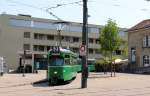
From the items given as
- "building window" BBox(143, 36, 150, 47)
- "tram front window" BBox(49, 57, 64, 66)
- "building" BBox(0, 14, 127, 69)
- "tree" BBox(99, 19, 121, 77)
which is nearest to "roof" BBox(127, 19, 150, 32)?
"building window" BBox(143, 36, 150, 47)

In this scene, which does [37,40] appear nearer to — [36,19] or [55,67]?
[36,19]

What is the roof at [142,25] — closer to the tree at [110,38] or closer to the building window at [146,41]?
the building window at [146,41]

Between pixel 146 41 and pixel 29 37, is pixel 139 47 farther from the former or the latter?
pixel 29 37

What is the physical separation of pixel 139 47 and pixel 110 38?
1627cm

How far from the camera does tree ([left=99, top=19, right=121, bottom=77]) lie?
50.3 metres

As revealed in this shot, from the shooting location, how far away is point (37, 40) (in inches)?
3898

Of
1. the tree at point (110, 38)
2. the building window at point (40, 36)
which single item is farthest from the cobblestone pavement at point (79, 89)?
the building window at point (40, 36)

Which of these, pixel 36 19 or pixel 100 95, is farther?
pixel 36 19

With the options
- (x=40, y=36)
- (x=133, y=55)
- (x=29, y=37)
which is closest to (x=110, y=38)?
(x=133, y=55)

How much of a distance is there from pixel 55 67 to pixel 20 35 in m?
66.0

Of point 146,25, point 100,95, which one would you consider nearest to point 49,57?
point 100,95

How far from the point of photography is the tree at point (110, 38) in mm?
50316

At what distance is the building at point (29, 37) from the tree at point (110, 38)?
123 ft

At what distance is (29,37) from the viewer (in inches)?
3875
